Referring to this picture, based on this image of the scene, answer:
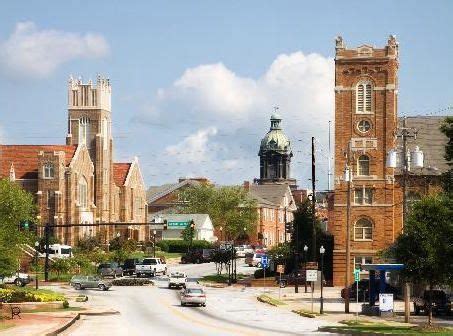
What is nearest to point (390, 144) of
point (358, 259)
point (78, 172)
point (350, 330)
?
point (358, 259)

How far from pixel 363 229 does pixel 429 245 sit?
1529 inches

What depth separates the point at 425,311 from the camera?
58.7 meters

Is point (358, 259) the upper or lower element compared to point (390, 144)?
lower

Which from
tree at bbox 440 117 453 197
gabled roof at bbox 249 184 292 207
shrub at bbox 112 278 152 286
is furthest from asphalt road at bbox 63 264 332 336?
gabled roof at bbox 249 184 292 207

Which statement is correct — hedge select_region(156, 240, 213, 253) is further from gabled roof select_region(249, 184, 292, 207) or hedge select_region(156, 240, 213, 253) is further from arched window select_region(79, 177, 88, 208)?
gabled roof select_region(249, 184, 292, 207)

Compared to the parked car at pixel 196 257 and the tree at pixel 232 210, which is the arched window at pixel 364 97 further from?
the tree at pixel 232 210

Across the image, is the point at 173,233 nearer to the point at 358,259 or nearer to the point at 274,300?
the point at 358,259

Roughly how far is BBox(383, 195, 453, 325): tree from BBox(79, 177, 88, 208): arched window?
88516 millimetres

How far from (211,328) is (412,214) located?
1082 cm

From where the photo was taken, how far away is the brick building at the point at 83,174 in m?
127

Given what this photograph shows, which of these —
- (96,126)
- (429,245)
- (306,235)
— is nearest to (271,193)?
(96,126)

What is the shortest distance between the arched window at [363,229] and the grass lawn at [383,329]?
118ft

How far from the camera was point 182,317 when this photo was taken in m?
53.6

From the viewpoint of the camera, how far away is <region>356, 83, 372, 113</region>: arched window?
8544 centimetres
